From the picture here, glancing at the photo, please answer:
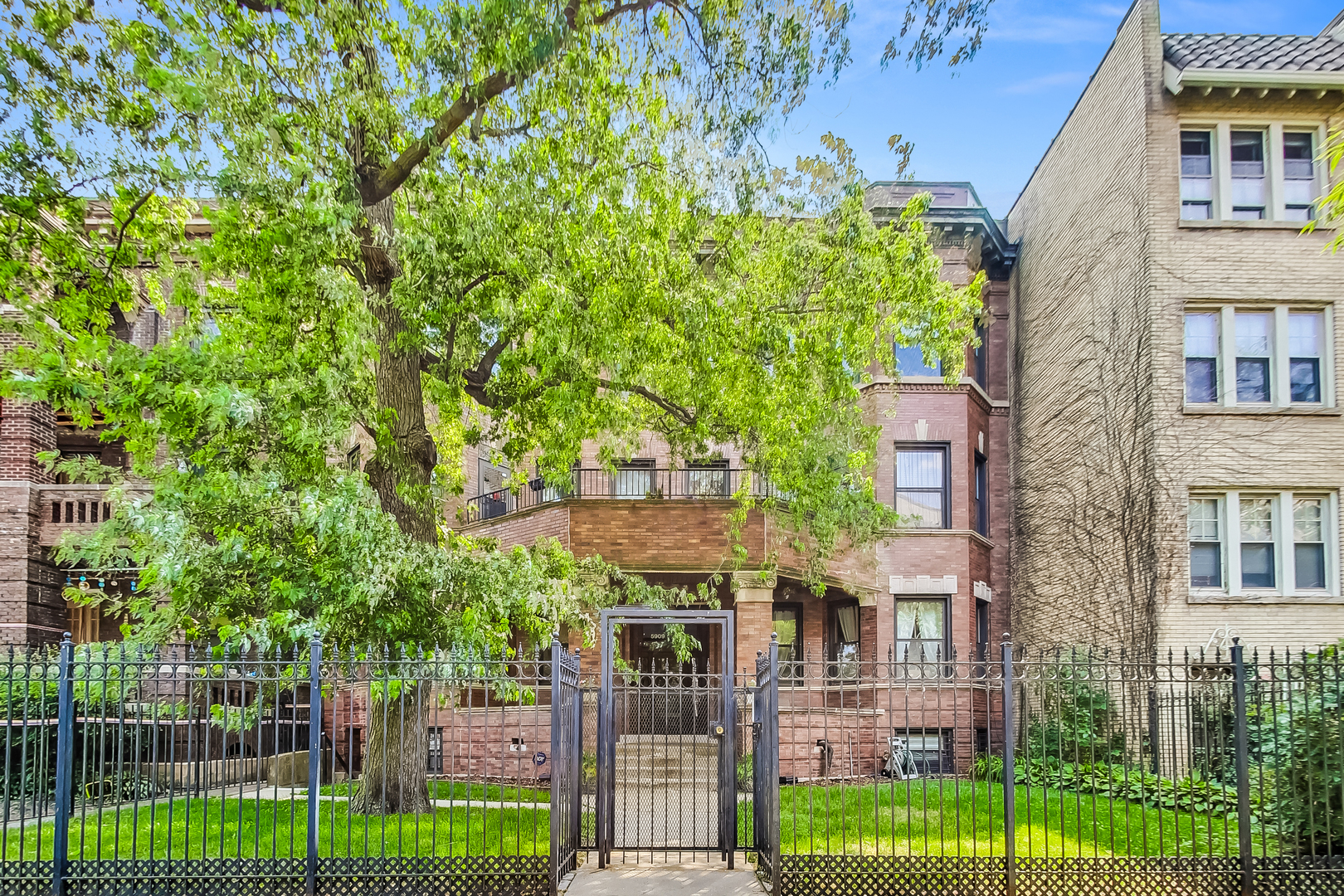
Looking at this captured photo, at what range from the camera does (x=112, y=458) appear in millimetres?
23984

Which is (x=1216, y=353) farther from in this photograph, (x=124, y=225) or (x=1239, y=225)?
(x=124, y=225)

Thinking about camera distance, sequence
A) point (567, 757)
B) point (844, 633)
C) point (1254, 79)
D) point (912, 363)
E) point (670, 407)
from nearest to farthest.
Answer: point (567, 757), point (670, 407), point (1254, 79), point (912, 363), point (844, 633)

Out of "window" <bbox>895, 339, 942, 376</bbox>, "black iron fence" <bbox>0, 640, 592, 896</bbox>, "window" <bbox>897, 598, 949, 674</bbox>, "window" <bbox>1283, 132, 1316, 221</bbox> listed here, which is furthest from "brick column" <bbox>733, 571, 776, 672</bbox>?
"window" <bbox>1283, 132, 1316, 221</bbox>

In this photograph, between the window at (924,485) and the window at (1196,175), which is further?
the window at (924,485)

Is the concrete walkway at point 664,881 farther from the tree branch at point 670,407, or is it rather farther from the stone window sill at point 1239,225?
the stone window sill at point 1239,225

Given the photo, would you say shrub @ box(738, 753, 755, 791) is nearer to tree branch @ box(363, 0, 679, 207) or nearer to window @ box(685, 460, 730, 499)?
window @ box(685, 460, 730, 499)

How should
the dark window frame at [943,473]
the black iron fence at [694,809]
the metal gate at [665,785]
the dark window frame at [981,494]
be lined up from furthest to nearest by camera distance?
the dark window frame at [981,494] → the dark window frame at [943,473] → the metal gate at [665,785] → the black iron fence at [694,809]

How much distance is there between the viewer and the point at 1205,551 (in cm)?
1883

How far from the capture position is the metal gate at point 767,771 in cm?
955

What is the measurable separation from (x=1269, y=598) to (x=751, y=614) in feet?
28.0

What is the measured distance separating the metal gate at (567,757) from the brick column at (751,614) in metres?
8.07

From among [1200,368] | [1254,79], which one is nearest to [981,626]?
[1200,368]

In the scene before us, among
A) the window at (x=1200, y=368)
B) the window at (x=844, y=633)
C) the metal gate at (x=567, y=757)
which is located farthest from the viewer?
the window at (x=844, y=633)

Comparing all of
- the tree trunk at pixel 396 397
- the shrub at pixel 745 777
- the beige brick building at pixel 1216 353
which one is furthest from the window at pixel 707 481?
the tree trunk at pixel 396 397
